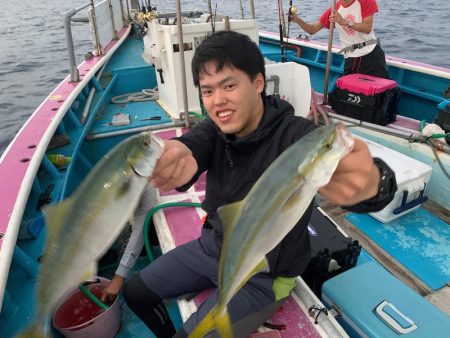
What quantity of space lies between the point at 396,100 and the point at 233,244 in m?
4.58

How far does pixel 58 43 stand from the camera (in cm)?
1827

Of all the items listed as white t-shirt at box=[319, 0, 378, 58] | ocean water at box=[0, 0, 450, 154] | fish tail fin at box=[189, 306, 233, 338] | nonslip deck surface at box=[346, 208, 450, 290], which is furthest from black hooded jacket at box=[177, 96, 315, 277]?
ocean water at box=[0, 0, 450, 154]

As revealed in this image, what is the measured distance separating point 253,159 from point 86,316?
2.23 meters

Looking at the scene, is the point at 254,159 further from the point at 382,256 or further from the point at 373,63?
the point at 373,63

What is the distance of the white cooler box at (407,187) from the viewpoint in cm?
388

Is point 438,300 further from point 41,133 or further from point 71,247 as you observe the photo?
point 41,133

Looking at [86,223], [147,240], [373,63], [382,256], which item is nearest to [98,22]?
[373,63]

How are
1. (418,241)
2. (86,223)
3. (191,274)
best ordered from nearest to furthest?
(86,223)
(191,274)
(418,241)

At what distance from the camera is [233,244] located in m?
1.42

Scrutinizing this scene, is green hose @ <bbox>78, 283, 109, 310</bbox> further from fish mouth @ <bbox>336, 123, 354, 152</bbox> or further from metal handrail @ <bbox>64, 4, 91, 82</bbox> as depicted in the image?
metal handrail @ <bbox>64, 4, 91, 82</bbox>

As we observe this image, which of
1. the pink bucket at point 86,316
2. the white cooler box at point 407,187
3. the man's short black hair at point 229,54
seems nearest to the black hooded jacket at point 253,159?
the man's short black hair at point 229,54

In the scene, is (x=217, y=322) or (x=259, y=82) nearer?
(x=217, y=322)

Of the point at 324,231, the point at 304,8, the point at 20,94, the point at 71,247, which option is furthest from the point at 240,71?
the point at 304,8

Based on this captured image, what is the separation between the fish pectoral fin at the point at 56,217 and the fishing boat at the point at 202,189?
0.98 metres
